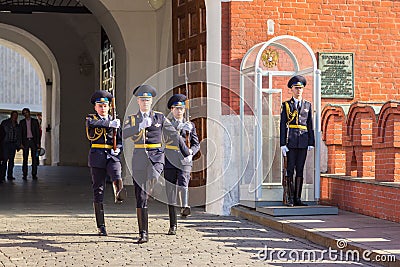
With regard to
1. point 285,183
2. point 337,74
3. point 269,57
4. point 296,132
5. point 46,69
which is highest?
point 46,69

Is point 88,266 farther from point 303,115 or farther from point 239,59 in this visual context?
point 239,59

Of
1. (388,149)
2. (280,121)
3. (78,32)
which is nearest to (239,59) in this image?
(280,121)

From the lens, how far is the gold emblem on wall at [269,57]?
44.8ft

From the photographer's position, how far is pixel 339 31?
14.1 metres

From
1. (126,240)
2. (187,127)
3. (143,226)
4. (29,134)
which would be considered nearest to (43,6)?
(29,134)

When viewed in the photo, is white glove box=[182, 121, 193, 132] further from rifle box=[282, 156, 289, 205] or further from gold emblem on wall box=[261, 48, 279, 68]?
gold emblem on wall box=[261, 48, 279, 68]

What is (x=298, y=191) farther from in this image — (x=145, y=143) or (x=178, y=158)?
(x=145, y=143)

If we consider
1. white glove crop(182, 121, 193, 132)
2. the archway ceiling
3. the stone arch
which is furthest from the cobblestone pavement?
the stone arch

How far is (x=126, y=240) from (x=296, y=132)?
10.2ft

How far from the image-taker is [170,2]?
17.5 meters

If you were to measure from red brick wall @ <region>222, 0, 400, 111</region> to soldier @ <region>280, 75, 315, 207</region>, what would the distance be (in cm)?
140

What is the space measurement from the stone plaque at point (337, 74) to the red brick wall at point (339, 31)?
10 cm

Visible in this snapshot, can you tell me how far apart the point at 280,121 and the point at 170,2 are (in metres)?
5.66

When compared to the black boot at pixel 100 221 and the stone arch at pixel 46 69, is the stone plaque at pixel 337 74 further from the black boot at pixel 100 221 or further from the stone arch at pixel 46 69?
the stone arch at pixel 46 69
